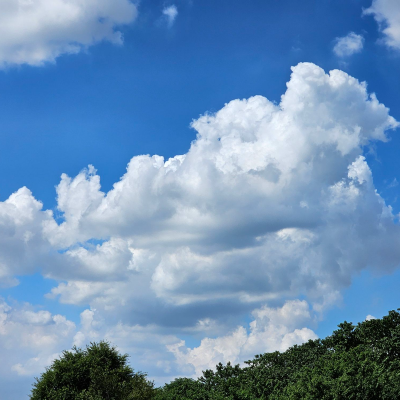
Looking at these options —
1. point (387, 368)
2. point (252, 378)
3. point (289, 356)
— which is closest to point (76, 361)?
point (252, 378)

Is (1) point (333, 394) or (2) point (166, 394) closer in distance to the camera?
(1) point (333, 394)

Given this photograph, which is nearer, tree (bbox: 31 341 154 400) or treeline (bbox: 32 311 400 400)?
treeline (bbox: 32 311 400 400)

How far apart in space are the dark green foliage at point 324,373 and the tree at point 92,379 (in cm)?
477

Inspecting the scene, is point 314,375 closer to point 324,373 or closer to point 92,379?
point 324,373

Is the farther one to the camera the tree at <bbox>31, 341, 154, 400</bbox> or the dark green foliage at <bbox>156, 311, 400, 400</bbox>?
the tree at <bbox>31, 341, 154, 400</bbox>

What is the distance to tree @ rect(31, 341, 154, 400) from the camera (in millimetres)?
65938

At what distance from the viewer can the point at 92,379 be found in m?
66.7

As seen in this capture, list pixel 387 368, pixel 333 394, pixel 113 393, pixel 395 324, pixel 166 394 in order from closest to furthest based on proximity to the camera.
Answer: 1. pixel 333 394
2. pixel 387 368
3. pixel 395 324
4. pixel 113 393
5. pixel 166 394

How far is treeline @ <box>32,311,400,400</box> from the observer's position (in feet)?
162

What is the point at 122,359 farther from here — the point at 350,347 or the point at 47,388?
the point at 350,347

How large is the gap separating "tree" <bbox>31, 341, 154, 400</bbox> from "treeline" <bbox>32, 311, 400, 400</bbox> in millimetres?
179

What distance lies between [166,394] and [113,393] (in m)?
9.25

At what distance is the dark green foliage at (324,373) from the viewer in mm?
49188

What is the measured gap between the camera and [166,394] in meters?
71.7
